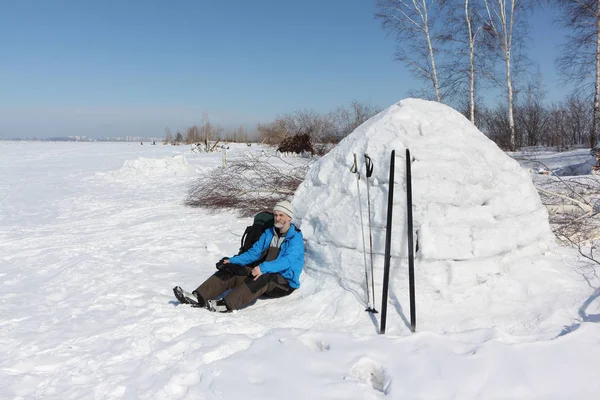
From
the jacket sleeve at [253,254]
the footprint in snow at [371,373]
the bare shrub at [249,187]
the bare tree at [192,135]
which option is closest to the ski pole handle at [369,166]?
the jacket sleeve at [253,254]

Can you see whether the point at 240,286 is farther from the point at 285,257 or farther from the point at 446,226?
the point at 446,226

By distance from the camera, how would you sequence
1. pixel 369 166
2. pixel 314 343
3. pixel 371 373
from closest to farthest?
pixel 371 373, pixel 314 343, pixel 369 166

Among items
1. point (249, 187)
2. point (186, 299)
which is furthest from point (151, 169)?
Result: point (186, 299)

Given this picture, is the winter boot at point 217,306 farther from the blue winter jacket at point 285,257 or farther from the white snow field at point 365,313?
the blue winter jacket at point 285,257

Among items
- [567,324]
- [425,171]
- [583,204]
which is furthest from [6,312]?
[583,204]

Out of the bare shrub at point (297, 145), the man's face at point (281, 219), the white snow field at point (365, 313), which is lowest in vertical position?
the white snow field at point (365, 313)

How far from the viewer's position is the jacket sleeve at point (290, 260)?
12.0ft

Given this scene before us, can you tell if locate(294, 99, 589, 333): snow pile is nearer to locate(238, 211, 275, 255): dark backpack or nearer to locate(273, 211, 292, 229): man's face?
locate(273, 211, 292, 229): man's face

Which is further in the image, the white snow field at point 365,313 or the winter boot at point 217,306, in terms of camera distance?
the winter boot at point 217,306

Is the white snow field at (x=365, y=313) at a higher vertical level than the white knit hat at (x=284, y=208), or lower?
lower

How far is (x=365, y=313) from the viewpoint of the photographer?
3350 millimetres

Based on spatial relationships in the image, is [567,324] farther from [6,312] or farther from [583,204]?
[6,312]

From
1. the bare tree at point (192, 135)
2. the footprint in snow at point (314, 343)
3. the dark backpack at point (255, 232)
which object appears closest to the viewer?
the footprint in snow at point (314, 343)

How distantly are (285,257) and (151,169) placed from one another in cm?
1302
